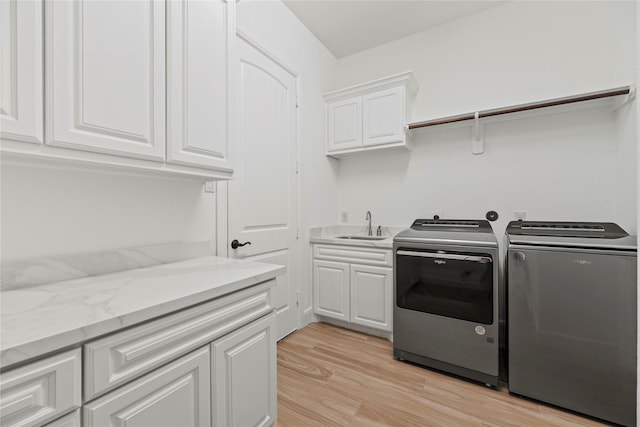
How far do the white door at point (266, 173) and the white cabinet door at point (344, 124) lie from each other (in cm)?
56

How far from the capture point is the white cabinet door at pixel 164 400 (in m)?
0.73

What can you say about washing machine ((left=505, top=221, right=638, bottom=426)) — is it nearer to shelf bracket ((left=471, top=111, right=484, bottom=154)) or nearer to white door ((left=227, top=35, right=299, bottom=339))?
shelf bracket ((left=471, top=111, right=484, bottom=154))

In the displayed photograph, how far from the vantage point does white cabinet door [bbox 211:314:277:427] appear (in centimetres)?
103

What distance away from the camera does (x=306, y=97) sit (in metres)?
2.63

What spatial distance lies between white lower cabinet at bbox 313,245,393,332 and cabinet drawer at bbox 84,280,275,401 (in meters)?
1.38

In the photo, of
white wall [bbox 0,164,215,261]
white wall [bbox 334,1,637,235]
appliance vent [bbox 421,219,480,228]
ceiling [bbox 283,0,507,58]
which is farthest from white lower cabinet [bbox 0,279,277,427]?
ceiling [bbox 283,0,507,58]

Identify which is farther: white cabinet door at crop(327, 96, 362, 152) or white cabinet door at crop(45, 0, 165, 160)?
white cabinet door at crop(327, 96, 362, 152)

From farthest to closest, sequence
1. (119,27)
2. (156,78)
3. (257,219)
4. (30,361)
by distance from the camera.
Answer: (257,219), (156,78), (119,27), (30,361)

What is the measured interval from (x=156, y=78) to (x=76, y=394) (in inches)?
43.8

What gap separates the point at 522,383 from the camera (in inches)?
64.1

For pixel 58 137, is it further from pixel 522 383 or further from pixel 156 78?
pixel 522 383

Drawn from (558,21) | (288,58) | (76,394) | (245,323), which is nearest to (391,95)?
(288,58)

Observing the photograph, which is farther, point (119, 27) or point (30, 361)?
point (119, 27)

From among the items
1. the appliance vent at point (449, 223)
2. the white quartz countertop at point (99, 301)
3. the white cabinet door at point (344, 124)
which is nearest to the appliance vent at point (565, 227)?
the appliance vent at point (449, 223)
